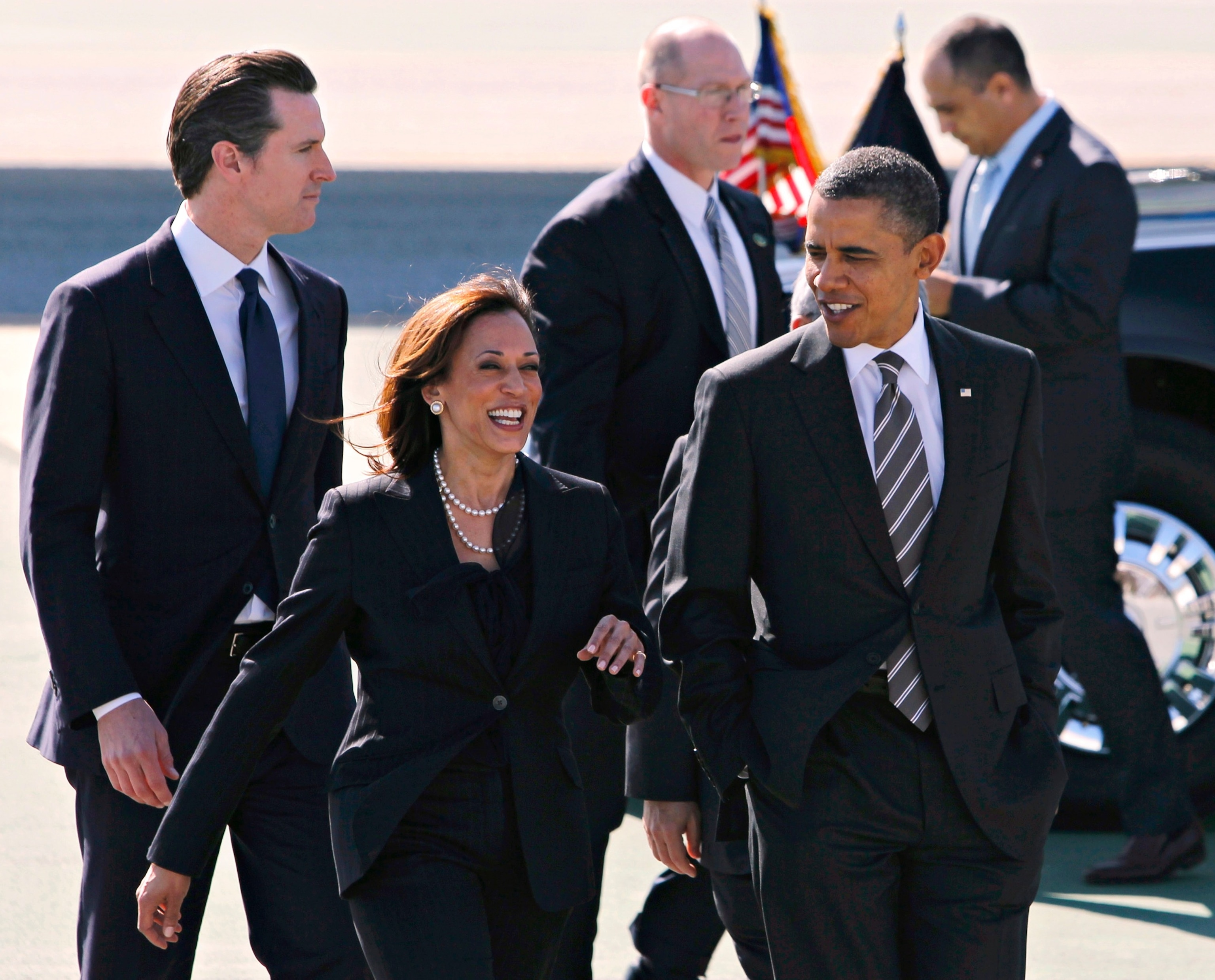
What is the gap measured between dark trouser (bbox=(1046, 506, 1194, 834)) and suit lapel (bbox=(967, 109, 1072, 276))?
0.86 meters

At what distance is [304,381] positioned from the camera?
379 centimetres

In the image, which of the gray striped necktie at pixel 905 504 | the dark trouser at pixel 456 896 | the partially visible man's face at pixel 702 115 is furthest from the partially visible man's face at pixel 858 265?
the partially visible man's face at pixel 702 115

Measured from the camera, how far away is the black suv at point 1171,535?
5.82 m

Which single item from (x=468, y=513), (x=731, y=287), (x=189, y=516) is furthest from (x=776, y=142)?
(x=468, y=513)

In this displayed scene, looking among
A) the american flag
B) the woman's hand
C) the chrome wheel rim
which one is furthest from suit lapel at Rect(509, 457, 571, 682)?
the american flag

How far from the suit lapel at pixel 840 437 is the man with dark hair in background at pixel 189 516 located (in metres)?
1.07

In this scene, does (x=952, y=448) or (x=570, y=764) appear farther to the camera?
(x=570, y=764)

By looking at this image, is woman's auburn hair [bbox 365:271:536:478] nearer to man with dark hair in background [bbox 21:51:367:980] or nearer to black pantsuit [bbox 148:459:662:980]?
black pantsuit [bbox 148:459:662:980]

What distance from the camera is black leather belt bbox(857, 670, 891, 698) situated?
3.16 m

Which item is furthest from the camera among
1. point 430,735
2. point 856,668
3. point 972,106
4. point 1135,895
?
point 972,106

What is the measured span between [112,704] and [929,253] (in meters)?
1.70

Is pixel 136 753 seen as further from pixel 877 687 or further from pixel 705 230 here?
pixel 705 230

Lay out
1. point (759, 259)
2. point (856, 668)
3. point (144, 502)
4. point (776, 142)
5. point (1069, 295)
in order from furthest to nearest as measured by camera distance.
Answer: point (776, 142), point (1069, 295), point (759, 259), point (144, 502), point (856, 668)

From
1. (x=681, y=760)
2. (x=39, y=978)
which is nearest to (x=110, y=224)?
(x=39, y=978)
